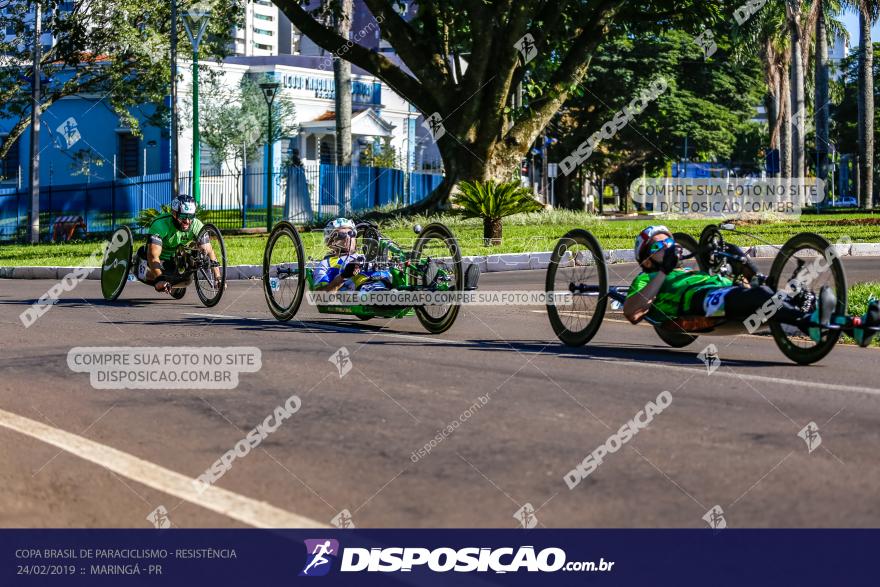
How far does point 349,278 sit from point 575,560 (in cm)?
673

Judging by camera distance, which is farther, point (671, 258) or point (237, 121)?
point (237, 121)

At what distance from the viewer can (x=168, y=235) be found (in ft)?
45.7

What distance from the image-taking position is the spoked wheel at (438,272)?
9695 millimetres

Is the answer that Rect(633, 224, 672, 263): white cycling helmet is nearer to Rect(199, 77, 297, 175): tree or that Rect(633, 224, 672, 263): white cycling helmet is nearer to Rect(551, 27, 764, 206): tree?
Rect(199, 77, 297, 175): tree

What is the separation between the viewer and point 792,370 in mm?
7574

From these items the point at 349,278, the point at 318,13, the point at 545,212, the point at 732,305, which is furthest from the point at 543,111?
the point at 732,305

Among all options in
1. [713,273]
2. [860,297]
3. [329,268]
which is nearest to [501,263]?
[860,297]

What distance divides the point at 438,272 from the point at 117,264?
19.3 feet

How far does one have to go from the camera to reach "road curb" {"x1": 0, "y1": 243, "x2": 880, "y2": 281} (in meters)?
20.0

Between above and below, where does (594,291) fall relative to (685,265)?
below

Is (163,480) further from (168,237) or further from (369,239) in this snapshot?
(168,237)

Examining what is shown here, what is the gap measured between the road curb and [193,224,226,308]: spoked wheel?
19.3 feet

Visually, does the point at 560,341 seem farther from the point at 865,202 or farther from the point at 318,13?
the point at 865,202

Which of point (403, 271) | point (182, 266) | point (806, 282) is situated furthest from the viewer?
point (182, 266)
